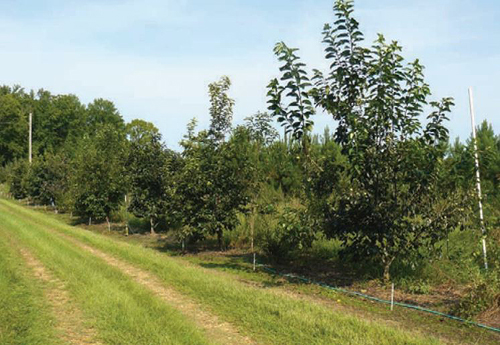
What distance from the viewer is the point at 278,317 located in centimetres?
577

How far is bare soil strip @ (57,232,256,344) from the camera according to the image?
5.16 m

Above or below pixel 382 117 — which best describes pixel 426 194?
below

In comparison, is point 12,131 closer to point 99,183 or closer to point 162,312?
point 99,183

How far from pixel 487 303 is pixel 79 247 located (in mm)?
10480

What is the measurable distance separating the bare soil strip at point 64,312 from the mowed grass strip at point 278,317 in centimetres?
182

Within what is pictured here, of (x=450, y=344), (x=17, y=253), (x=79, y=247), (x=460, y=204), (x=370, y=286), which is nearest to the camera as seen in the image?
(x=450, y=344)

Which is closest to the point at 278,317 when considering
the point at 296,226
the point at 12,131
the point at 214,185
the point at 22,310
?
the point at 296,226

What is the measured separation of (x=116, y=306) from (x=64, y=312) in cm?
73

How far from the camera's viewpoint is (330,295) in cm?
755

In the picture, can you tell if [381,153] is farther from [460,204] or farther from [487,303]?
[487,303]

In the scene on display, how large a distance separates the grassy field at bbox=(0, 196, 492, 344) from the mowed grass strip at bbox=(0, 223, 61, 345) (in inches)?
0.5

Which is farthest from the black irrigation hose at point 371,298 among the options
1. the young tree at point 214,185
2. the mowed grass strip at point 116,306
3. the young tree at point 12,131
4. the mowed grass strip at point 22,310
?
the young tree at point 12,131

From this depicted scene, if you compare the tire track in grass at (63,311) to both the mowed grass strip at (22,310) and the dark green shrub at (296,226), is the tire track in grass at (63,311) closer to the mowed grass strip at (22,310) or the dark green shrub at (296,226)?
the mowed grass strip at (22,310)

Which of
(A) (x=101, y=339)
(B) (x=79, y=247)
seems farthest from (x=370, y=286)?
(B) (x=79, y=247)
